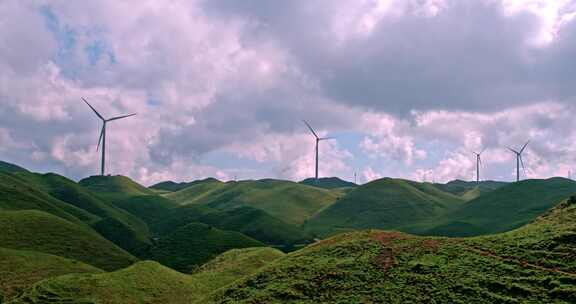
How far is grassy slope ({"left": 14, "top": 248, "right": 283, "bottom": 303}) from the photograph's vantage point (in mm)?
67312

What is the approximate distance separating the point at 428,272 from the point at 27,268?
202ft

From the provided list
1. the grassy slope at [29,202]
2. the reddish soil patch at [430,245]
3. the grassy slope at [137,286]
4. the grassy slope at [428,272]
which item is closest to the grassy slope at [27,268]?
the grassy slope at [137,286]

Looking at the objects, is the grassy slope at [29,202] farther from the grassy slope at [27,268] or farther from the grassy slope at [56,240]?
the grassy slope at [27,268]

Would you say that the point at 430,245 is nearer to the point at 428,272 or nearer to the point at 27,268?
the point at 428,272

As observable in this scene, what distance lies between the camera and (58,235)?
117125mm

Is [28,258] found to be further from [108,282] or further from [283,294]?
[283,294]

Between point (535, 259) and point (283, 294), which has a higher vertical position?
point (535, 259)

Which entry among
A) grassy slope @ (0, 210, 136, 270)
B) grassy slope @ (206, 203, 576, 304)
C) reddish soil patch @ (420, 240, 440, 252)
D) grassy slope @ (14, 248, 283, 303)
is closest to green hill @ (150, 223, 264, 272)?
grassy slope @ (0, 210, 136, 270)

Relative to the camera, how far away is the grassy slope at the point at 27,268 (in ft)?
256

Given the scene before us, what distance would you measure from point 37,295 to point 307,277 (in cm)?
3315

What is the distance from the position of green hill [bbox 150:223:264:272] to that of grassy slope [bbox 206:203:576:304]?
58.8m

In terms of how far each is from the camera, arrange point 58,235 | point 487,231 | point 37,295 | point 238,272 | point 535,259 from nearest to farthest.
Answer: point 535,259 → point 37,295 → point 238,272 → point 58,235 → point 487,231

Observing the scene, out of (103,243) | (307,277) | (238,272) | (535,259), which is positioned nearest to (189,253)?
(103,243)

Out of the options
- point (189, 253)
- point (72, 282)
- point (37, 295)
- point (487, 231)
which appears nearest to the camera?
point (37, 295)
